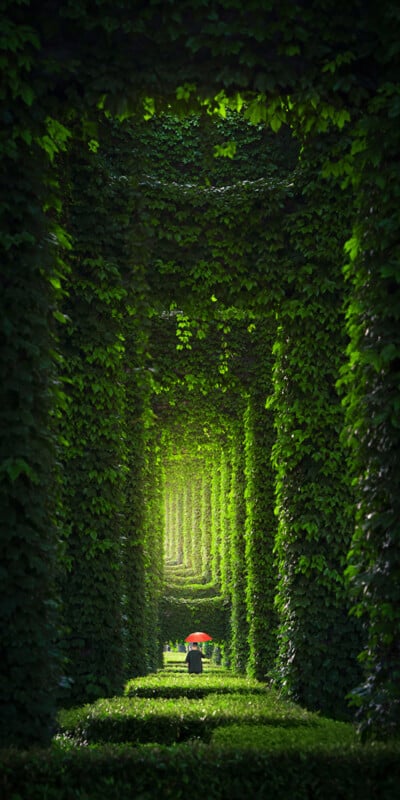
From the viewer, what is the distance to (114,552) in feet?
36.3

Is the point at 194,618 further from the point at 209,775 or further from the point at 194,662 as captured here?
the point at 209,775

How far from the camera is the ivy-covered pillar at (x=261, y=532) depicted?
17156mm

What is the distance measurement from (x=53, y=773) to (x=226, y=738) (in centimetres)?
218

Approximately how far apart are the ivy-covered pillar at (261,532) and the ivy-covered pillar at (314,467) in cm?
569

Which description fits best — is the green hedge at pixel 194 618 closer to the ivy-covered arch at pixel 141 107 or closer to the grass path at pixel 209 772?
the ivy-covered arch at pixel 141 107

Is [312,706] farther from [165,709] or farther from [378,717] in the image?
[378,717]

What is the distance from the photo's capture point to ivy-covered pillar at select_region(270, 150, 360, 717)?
10.3 meters

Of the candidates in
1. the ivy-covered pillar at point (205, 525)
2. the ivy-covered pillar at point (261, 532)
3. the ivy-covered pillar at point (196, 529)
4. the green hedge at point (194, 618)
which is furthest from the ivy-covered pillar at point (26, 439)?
the ivy-covered pillar at point (196, 529)

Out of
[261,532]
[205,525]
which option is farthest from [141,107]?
[205,525]

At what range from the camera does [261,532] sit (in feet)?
56.6

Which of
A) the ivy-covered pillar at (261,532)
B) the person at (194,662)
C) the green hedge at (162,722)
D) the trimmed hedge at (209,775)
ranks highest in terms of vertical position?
the ivy-covered pillar at (261,532)

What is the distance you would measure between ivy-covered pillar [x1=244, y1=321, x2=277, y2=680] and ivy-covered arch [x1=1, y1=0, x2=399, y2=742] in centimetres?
1104

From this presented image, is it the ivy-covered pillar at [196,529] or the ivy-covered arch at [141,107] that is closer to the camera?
the ivy-covered arch at [141,107]

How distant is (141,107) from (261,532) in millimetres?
12225
